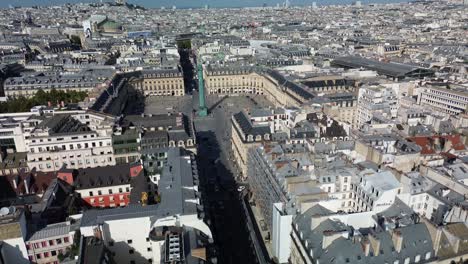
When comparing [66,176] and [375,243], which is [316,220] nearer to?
[375,243]

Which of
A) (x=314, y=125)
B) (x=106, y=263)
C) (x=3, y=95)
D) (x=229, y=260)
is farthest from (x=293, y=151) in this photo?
(x=3, y=95)

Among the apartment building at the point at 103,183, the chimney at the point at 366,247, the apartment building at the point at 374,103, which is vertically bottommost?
the apartment building at the point at 103,183

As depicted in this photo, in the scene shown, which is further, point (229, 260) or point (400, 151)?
point (400, 151)

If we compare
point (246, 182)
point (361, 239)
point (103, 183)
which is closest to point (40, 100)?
point (103, 183)

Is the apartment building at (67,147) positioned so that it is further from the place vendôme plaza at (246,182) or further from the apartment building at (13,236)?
the apartment building at (13,236)

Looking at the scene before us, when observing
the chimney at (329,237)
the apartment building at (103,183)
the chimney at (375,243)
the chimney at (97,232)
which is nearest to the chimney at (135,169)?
the apartment building at (103,183)

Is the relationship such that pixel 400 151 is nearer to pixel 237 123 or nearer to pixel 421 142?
pixel 421 142
